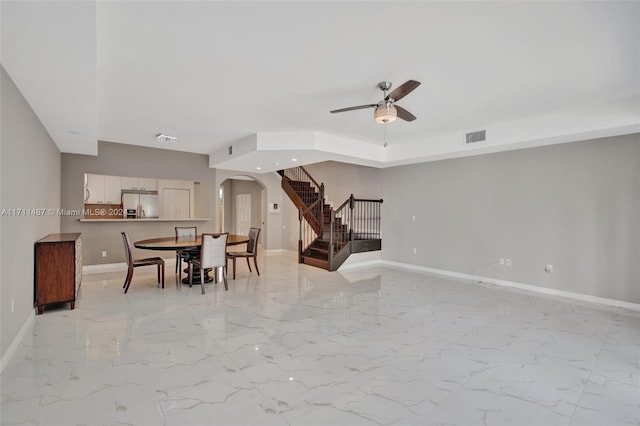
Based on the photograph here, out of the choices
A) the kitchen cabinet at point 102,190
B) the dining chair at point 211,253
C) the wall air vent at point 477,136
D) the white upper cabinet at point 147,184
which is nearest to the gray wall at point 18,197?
the dining chair at point 211,253

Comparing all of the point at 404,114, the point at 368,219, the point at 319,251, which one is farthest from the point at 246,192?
the point at 404,114

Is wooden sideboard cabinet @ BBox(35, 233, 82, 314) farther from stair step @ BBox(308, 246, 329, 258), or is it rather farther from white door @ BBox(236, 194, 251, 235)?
white door @ BBox(236, 194, 251, 235)

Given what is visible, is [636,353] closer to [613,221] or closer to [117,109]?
[613,221]

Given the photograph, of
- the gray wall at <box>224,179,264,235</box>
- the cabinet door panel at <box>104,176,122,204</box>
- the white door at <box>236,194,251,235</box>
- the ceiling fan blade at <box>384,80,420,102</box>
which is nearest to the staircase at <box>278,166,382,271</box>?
the gray wall at <box>224,179,264,235</box>

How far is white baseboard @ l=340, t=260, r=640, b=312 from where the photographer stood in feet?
14.5

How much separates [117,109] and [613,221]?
7.39m

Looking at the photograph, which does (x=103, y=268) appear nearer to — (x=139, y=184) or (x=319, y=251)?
(x=139, y=184)

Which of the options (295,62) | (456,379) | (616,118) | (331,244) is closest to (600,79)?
(616,118)

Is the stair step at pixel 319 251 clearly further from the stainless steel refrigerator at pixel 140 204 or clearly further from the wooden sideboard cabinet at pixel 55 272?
the wooden sideboard cabinet at pixel 55 272

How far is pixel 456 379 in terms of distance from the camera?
240cm

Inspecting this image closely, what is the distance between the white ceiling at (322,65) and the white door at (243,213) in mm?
5891

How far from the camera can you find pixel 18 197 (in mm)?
3006

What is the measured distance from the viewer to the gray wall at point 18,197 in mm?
2588

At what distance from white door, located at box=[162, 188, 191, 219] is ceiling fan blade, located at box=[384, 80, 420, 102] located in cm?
691
